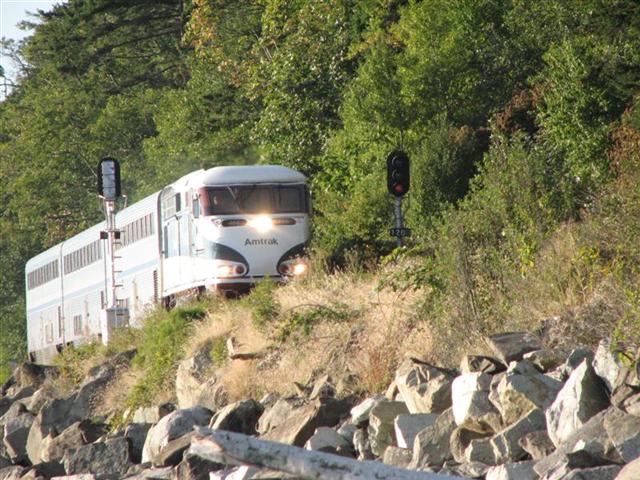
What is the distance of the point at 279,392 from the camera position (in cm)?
1989

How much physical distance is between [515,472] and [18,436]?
18022 millimetres

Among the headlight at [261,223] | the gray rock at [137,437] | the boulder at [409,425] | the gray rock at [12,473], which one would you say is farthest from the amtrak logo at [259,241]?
the boulder at [409,425]

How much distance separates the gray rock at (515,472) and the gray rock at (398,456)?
1960 mm

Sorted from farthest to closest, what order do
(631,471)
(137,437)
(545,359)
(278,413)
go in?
(137,437), (278,413), (545,359), (631,471)

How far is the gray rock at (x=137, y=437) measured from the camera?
67.7 ft

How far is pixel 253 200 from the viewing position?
29.8 metres

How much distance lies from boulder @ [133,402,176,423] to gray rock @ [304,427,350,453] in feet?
25.0

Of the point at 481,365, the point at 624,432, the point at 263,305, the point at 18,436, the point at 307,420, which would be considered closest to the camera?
the point at 624,432

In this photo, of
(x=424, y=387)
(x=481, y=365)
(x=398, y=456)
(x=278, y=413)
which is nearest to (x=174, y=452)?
(x=278, y=413)

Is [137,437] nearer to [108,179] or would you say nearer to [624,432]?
[624,432]

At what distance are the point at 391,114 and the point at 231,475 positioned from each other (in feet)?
65.9

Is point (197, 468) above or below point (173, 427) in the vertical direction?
below

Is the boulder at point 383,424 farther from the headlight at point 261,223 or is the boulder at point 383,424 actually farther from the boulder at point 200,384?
the headlight at point 261,223

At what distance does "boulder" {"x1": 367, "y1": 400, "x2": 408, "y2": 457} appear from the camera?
14.6 metres
